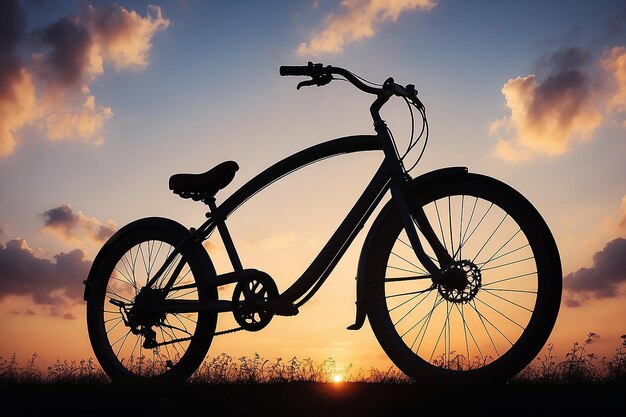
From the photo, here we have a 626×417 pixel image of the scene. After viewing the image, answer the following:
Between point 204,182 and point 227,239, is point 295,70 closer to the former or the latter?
point 204,182

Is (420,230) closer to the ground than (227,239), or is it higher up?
closer to the ground

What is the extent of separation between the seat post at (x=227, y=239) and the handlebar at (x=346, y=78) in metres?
1.26

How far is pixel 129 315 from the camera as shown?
18.8 feet

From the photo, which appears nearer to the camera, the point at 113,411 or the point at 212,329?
the point at 113,411

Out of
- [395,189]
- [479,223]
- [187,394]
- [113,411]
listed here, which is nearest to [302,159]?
[395,189]

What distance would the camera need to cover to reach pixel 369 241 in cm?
459

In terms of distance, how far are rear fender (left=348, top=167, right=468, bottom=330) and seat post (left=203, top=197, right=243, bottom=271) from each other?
1.14 meters

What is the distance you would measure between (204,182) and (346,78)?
56.1 inches

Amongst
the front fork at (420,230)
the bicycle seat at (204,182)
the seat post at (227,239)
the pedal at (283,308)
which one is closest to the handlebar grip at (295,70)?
the bicycle seat at (204,182)

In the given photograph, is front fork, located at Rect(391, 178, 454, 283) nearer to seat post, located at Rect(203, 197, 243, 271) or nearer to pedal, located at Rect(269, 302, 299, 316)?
pedal, located at Rect(269, 302, 299, 316)

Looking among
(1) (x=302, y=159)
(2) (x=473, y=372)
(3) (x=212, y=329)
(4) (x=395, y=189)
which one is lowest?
(2) (x=473, y=372)

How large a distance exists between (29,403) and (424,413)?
272 centimetres

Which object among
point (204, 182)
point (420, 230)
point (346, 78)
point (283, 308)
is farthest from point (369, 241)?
point (204, 182)

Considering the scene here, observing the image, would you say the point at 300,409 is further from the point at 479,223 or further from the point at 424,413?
the point at 479,223
